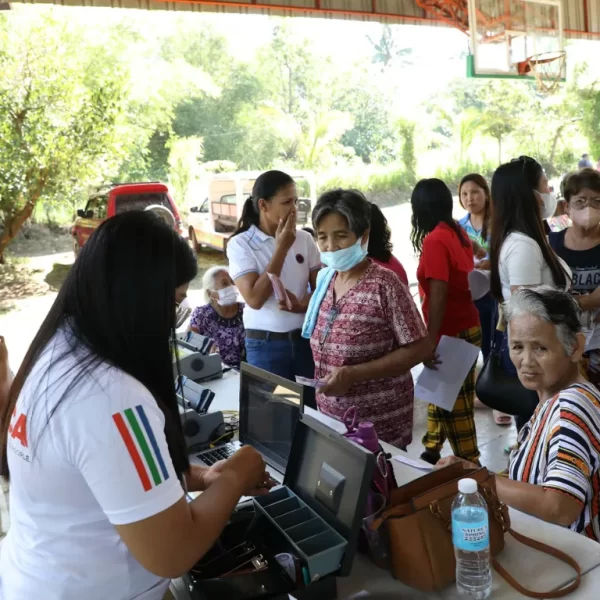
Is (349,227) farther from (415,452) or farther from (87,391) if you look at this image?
(415,452)

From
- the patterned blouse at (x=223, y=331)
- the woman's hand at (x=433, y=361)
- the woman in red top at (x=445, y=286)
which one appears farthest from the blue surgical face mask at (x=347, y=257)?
the patterned blouse at (x=223, y=331)

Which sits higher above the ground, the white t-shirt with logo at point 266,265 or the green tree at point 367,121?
the green tree at point 367,121

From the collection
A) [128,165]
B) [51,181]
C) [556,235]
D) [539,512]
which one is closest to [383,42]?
[128,165]

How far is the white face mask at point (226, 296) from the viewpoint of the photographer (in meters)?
3.09

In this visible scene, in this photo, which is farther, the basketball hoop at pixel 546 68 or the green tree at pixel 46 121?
the green tree at pixel 46 121

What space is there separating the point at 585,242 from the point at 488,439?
1.22 metres

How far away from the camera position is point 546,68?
6.61 metres

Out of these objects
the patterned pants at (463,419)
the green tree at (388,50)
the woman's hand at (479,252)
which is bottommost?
the patterned pants at (463,419)

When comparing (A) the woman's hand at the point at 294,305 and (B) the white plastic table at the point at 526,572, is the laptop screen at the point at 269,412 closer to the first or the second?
(B) the white plastic table at the point at 526,572

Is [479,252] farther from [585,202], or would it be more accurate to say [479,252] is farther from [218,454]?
[218,454]

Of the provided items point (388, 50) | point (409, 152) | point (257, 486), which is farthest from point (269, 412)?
point (388, 50)

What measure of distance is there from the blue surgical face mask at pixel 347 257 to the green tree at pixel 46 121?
6.73 m

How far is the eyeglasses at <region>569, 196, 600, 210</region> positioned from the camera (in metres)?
2.69

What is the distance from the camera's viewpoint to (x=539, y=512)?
1.35 meters
